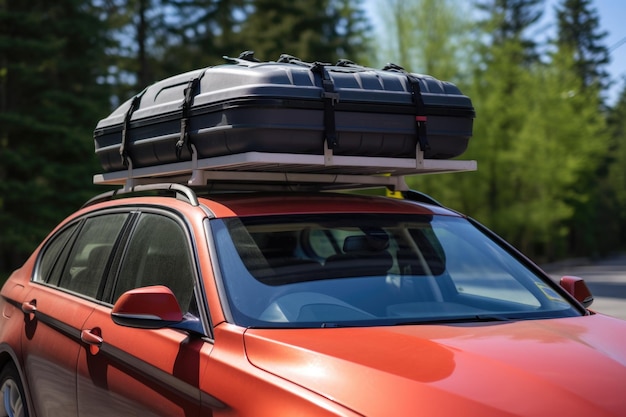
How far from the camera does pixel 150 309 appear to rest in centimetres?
327

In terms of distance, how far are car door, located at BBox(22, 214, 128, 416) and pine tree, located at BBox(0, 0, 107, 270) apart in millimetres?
20829

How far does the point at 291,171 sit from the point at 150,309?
1688 millimetres

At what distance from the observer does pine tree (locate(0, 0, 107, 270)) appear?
2525cm

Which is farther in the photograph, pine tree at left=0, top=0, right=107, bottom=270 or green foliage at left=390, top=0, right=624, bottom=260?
green foliage at left=390, top=0, right=624, bottom=260

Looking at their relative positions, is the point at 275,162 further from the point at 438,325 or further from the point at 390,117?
the point at 438,325

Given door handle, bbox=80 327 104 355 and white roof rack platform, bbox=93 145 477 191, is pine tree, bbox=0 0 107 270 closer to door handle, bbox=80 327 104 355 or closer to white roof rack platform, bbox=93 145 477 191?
white roof rack platform, bbox=93 145 477 191

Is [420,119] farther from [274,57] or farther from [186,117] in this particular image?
[274,57]

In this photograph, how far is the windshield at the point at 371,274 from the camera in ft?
11.2

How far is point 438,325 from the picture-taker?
3.28 metres

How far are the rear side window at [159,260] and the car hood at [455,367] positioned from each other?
676 mm

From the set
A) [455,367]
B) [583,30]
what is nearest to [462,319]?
[455,367]

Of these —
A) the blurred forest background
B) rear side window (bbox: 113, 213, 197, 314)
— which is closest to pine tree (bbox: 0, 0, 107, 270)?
the blurred forest background

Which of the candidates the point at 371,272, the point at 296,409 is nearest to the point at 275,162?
the point at 371,272

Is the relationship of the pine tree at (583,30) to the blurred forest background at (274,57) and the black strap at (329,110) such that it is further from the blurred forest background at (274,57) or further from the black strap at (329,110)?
the black strap at (329,110)
